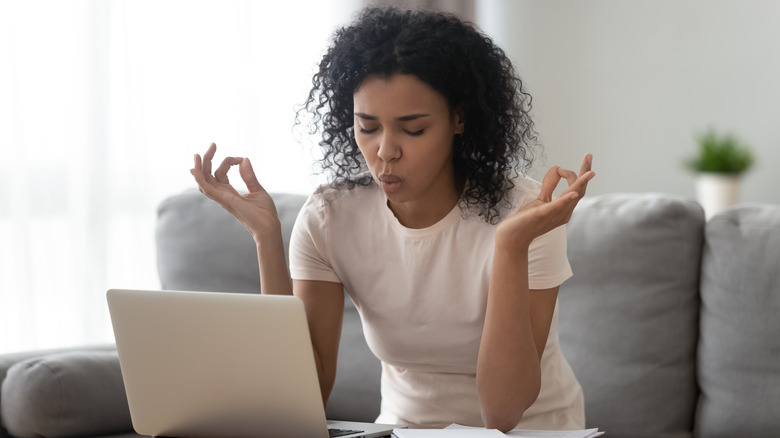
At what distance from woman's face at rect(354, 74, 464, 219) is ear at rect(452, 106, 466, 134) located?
0.02 metres

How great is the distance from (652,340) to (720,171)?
6.65ft

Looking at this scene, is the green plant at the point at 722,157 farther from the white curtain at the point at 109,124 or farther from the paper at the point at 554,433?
the paper at the point at 554,433

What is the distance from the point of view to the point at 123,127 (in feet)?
9.04

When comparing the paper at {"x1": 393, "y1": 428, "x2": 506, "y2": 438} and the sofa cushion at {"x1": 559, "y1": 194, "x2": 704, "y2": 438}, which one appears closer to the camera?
the paper at {"x1": 393, "y1": 428, "x2": 506, "y2": 438}

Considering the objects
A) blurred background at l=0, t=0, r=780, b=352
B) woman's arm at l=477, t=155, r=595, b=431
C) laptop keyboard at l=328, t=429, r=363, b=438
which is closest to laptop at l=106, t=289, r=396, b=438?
laptop keyboard at l=328, t=429, r=363, b=438

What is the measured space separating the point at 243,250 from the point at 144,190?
3.49 feet

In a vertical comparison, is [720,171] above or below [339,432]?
above

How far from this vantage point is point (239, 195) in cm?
131

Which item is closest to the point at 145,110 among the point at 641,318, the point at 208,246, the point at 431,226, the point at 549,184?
the point at 208,246

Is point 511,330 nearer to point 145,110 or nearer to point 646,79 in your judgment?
point 145,110

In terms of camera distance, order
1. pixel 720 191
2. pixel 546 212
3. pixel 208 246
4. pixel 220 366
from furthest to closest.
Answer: pixel 720 191, pixel 208 246, pixel 546 212, pixel 220 366

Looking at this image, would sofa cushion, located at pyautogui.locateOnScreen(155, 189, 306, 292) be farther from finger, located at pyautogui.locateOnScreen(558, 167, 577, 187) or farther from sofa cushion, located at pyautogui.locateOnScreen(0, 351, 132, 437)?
finger, located at pyautogui.locateOnScreen(558, 167, 577, 187)

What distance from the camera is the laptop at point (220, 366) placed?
92 centimetres

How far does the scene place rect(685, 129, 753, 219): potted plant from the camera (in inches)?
133
